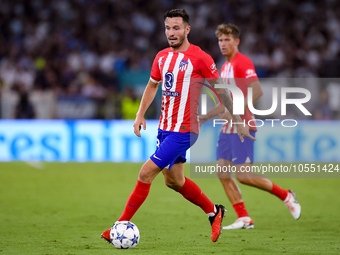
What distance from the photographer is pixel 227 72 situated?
24.9ft

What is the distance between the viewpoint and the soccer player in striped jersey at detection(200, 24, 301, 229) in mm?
7441

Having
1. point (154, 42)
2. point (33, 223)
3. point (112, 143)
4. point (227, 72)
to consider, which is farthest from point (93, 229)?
point (154, 42)

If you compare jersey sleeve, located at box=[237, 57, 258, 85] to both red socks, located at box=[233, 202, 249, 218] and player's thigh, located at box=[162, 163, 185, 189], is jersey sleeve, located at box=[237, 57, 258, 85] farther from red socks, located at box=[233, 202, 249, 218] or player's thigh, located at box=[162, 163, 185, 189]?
player's thigh, located at box=[162, 163, 185, 189]

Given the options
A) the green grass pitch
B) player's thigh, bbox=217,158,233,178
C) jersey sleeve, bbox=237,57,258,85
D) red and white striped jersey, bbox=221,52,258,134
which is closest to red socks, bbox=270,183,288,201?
the green grass pitch

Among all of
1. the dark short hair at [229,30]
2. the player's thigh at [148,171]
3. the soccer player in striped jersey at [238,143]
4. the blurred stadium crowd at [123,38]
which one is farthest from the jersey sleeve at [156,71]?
the blurred stadium crowd at [123,38]

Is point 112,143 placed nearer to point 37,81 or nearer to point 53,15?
point 37,81

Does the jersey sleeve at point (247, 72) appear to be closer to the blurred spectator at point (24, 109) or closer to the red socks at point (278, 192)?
the red socks at point (278, 192)

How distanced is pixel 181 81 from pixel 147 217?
2810 millimetres

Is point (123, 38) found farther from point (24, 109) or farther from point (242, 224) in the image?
point (242, 224)

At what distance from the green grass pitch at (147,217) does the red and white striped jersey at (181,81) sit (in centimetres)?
124

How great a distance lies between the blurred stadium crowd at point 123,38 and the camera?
18.1m

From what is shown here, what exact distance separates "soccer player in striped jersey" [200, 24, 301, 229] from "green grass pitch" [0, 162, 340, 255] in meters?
0.31

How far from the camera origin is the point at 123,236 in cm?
586

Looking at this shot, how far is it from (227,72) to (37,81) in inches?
431
